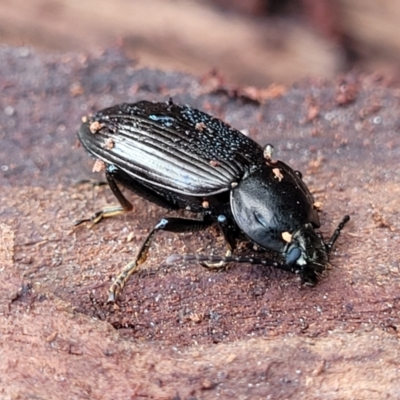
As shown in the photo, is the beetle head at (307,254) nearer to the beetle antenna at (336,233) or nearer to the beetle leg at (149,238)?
the beetle antenna at (336,233)

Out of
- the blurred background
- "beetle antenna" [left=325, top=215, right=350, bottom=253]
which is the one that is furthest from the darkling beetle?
the blurred background

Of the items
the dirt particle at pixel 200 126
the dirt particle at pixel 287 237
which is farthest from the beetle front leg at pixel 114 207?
the dirt particle at pixel 287 237

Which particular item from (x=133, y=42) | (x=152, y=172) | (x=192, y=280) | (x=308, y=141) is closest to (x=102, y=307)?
(x=192, y=280)

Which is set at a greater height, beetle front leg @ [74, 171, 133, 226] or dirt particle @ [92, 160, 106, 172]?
dirt particle @ [92, 160, 106, 172]

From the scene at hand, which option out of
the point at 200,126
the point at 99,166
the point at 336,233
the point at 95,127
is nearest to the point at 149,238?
the point at 99,166

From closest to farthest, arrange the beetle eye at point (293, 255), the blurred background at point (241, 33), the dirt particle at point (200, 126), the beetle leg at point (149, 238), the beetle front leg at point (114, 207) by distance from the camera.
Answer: the beetle leg at point (149, 238), the beetle eye at point (293, 255), the beetle front leg at point (114, 207), the dirt particle at point (200, 126), the blurred background at point (241, 33)

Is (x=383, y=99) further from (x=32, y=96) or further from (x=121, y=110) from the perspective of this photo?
(x=32, y=96)

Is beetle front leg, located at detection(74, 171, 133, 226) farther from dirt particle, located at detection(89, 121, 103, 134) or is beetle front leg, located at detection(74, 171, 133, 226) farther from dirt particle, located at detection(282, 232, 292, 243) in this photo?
dirt particle, located at detection(282, 232, 292, 243)
